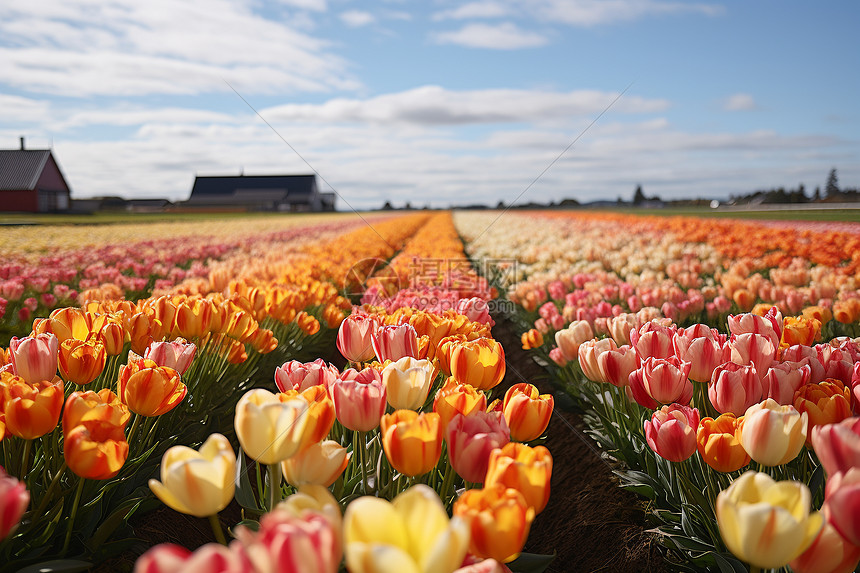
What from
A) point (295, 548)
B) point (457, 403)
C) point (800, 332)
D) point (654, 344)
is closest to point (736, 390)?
point (654, 344)

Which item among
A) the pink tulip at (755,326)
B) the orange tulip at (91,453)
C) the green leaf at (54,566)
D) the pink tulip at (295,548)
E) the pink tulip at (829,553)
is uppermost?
the pink tulip at (755,326)

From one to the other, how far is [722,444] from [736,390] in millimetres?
286

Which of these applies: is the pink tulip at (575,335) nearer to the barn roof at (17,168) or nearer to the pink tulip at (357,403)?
the pink tulip at (357,403)

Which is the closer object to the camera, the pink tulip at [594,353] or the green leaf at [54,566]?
the green leaf at [54,566]

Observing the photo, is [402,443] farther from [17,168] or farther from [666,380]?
[17,168]

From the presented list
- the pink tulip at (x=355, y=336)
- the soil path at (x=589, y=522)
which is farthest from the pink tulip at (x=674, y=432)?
the pink tulip at (x=355, y=336)

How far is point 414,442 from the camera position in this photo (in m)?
1.30

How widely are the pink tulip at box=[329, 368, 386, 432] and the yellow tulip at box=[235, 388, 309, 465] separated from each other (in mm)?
258

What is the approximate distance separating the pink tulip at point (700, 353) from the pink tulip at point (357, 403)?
1.14m

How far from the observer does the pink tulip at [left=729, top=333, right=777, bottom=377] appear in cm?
199

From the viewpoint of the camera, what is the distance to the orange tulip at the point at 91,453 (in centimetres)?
141

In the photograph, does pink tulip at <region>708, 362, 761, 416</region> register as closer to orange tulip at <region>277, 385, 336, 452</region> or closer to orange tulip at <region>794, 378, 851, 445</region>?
orange tulip at <region>794, 378, 851, 445</region>

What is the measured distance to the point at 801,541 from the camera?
105 cm

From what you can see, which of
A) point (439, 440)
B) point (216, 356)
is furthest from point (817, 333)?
point (216, 356)
